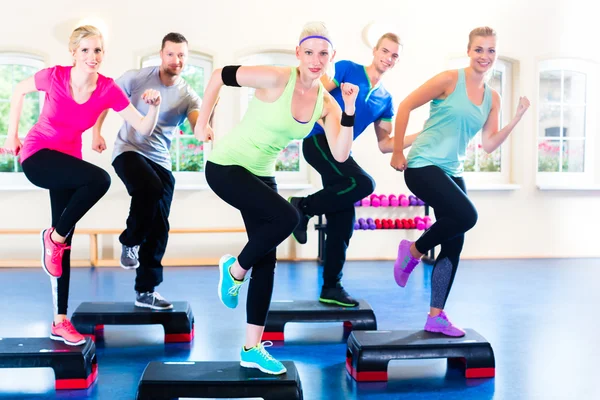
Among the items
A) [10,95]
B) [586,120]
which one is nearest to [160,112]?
[10,95]

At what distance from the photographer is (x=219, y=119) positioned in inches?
269

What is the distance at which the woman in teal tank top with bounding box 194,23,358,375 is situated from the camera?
2.59 metres

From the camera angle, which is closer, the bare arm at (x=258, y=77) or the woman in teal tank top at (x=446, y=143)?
the bare arm at (x=258, y=77)

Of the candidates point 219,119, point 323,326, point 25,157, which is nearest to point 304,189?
point 219,119

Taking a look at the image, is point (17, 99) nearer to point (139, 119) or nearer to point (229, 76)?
point (139, 119)

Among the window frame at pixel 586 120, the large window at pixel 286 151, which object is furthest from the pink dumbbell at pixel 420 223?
the window frame at pixel 586 120

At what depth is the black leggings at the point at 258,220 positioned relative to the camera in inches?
101

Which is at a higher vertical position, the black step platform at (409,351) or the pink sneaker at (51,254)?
the pink sneaker at (51,254)

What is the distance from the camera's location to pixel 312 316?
370cm

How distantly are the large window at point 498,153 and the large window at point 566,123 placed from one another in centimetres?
39

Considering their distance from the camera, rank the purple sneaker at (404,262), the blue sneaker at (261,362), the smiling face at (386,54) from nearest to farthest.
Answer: the blue sneaker at (261,362), the purple sneaker at (404,262), the smiling face at (386,54)

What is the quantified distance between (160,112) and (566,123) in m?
5.34

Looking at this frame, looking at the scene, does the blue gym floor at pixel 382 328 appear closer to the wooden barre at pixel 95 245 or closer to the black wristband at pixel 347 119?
the wooden barre at pixel 95 245

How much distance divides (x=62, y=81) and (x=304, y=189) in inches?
161
